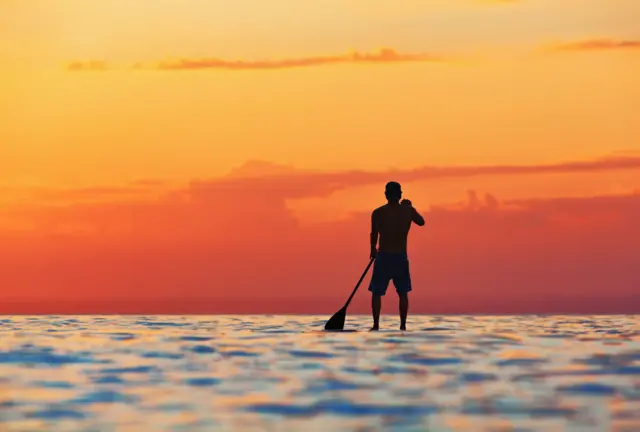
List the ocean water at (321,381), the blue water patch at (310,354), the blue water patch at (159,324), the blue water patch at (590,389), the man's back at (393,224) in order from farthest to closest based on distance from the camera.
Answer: the blue water patch at (159,324) < the man's back at (393,224) < the blue water patch at (310,354) < the blue water patch at (590,389) < the ocean water at (321,381)

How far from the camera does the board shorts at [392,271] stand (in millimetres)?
18000

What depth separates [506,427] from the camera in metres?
7.76

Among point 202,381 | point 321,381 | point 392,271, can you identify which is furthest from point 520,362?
point 392,271

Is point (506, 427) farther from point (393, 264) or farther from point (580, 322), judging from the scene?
point (580, 322)

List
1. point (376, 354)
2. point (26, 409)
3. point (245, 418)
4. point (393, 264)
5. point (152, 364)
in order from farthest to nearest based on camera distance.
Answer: point (393, 264), point (376, 354), point (152, 364), point (26, 409), point (245, 418)

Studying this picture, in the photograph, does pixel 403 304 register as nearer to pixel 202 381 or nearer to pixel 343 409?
pixel 202 381

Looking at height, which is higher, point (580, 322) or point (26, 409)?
point (580, 322)

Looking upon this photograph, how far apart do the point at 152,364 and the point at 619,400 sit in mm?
4817

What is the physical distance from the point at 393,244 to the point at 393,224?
304 mm

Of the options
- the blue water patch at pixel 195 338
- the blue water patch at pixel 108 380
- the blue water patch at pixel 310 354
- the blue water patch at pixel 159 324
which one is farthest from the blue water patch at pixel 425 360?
the blue water patch at pixel 159 324

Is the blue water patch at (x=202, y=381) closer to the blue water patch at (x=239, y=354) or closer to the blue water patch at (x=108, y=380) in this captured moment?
the blue water patch at (x=108, y=380)

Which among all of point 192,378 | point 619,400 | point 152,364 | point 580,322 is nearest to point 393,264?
point 580,322

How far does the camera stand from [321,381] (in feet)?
33.8

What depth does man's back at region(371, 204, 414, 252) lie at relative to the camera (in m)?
17.9
